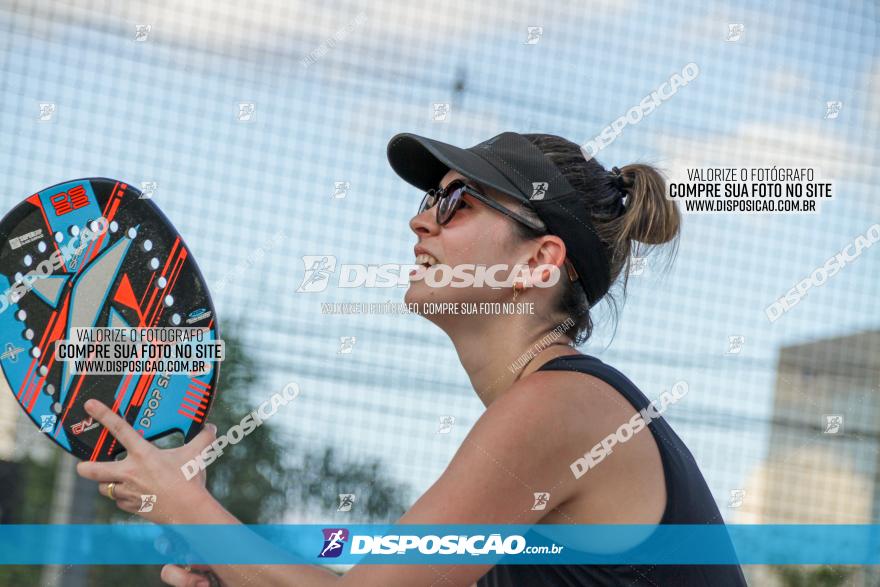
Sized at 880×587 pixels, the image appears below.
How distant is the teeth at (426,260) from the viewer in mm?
1683

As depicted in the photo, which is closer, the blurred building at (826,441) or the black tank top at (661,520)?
the black tank top at (661,520)

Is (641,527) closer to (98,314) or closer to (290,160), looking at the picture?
(98,314)

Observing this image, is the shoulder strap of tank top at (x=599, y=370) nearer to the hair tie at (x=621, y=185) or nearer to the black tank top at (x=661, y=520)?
the black tank top at (x=661, y=520)

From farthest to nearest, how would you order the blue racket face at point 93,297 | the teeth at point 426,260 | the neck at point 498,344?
1. the blue racket face at point 93,297
2. the teeth at point 426,260
3. the neck at point 498,344

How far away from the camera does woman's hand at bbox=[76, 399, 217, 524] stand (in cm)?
143

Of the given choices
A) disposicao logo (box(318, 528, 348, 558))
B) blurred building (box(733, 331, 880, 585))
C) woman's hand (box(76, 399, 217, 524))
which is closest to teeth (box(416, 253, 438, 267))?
woman's hand (box(76, 399, 217, 524))

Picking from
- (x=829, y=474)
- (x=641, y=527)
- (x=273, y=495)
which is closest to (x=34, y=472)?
(x=273, y=495)

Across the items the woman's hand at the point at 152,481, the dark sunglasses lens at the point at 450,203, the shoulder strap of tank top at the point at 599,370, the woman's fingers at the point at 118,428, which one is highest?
the dark sunglasses lens at the point at 450,203

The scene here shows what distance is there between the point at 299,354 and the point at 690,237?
1225mm

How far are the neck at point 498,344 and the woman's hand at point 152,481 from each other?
0.47 metres

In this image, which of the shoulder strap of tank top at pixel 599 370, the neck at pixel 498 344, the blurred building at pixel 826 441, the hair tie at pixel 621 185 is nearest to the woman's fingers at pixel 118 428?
the neck at pixel 498 344

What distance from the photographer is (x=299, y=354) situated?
2.93 meters

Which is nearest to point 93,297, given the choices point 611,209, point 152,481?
point 152,481

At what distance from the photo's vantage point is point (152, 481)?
1.46 meters
